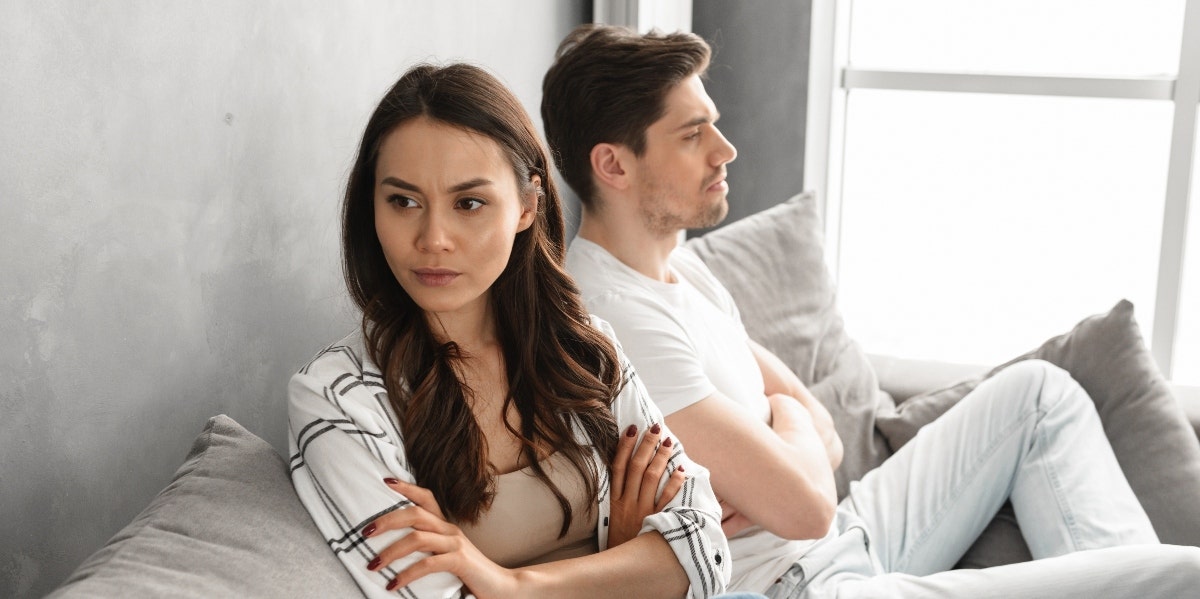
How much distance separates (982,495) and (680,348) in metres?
0.75

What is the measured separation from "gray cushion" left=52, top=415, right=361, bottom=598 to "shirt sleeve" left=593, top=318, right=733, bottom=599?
41cm

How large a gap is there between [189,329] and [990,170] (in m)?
2.38

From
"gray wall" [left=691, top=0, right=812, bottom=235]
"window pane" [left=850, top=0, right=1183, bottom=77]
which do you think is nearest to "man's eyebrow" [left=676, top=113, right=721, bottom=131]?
"gray wall" [left=691, top=0, right=812, bottom=235]

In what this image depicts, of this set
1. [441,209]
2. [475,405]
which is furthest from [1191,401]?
[441,209]

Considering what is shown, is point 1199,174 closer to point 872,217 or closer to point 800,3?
point 872,217

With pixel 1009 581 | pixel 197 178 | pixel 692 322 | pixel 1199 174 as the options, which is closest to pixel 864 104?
pixel 1199 174

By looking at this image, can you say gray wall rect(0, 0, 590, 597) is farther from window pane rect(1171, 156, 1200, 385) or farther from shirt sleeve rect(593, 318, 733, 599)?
window pane rect(1171, 156, 1200, 385)

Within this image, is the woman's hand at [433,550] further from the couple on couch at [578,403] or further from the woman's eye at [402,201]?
the woman's eye at [402,201]

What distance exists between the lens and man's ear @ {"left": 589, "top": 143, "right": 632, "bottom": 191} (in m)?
1.83

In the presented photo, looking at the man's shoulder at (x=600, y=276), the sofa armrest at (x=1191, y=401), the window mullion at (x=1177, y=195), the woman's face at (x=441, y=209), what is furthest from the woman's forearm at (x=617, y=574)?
the window mullion at (x=1177, y=195)

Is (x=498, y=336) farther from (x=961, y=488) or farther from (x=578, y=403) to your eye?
(x=961, y=488)

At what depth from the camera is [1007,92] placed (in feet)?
9.66

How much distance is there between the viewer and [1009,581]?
1.57 meters

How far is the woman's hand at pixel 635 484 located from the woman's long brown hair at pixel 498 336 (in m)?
0.02
